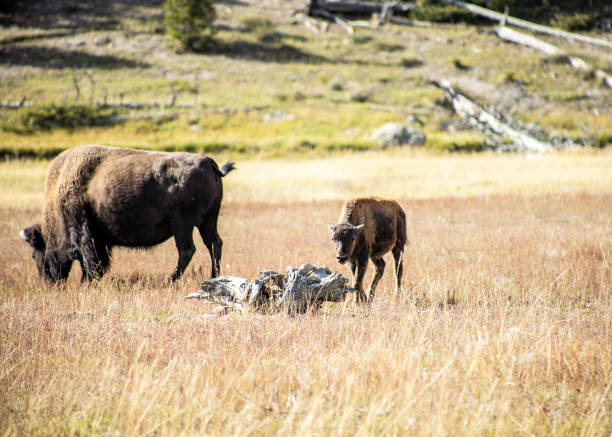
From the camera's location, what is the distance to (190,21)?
52375mm

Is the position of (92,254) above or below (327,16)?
below

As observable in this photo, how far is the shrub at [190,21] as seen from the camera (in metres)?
51.7

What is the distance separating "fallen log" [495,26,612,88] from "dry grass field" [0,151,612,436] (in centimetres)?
4192

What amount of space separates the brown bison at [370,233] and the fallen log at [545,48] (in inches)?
1738

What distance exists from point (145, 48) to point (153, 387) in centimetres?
5693

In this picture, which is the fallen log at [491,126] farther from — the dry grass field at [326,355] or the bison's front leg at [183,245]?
the bison's front leg at [183,245]

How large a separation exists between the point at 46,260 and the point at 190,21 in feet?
162

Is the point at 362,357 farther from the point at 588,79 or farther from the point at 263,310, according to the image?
the point at 588,79

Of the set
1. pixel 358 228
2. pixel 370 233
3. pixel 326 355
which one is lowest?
pixel 326 355

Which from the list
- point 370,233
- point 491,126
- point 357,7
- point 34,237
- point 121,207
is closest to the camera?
point 370,233

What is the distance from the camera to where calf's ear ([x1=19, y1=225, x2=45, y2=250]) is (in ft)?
28.1

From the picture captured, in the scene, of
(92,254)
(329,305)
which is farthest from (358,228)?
(92,254)

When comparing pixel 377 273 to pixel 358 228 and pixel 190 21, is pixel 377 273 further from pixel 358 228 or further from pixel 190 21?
pixel 190 21

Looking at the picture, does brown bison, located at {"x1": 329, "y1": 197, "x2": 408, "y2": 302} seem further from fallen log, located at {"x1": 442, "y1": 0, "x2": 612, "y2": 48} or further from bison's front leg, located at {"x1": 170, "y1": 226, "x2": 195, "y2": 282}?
fallen log, located at {"x1": 442, "y1": 0, "x2": 612, "y2": 48}
